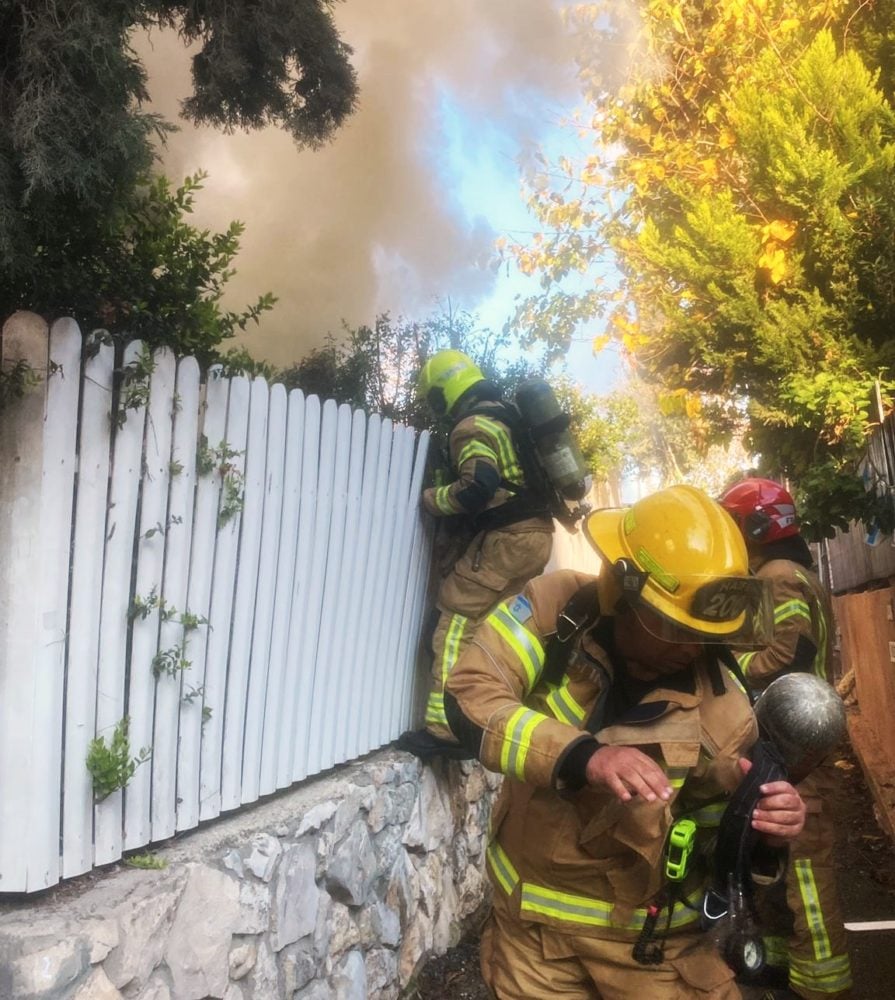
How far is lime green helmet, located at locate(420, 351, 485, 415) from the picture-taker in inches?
177

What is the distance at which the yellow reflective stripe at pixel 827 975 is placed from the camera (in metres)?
3.54

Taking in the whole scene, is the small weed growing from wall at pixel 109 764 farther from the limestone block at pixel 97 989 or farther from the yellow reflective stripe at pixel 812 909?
the yellow reflective stripe at pixel 812 909

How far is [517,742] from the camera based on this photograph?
1.93 metres

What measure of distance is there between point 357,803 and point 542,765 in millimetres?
1655

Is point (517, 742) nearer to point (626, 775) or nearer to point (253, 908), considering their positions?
point (626, 775)

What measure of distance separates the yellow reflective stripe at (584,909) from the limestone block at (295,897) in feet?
2.80

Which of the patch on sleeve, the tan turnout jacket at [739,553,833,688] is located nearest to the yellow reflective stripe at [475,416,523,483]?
the tan turnout jacket at [739,553,833,688]

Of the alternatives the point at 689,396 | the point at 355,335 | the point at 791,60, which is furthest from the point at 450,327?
the point at 791,60

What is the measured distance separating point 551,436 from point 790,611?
4.39 ft

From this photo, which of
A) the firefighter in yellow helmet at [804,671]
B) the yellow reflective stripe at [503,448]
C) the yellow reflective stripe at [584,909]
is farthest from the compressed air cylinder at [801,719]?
the yellow reflective stripe at [503,448]

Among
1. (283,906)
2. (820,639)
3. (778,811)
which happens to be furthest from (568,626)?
(820,639)

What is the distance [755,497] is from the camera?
158 inches

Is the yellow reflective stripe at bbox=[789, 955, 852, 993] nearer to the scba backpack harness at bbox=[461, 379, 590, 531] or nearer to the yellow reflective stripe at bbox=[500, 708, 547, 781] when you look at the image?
the scba backpack harness at bbox=[461, 379, 590, 531]

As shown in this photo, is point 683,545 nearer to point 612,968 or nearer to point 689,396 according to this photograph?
point 612,968
